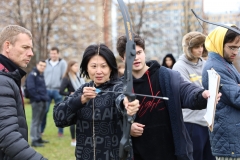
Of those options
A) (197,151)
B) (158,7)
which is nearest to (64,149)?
(197,151)

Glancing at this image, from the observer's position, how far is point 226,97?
11.8 ft

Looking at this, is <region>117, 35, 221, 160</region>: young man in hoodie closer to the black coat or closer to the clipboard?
the clipboard

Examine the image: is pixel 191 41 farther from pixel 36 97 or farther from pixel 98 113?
pixel 36 97

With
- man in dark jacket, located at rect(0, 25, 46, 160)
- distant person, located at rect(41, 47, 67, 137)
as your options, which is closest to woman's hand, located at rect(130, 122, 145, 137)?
man in dark jacket, located at rect(0, 25, 46, 160)

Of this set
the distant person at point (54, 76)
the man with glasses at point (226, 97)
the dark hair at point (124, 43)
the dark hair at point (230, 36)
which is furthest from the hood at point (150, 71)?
the distant person at point (54, 76)

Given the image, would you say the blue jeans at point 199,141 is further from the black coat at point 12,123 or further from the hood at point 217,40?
the black coat at point 12,123

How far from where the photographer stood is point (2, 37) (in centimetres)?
299

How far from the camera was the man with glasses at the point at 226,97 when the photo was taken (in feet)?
11.7

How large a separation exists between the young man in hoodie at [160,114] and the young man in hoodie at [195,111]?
42.4 inches

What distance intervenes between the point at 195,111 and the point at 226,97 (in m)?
1.06

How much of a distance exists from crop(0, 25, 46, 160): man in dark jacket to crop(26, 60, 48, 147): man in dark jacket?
18.9ft

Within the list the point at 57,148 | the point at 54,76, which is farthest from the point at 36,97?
the point at 54,76

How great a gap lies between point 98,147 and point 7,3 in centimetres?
2529

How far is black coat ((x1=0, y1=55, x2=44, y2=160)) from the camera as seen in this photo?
2506mm
